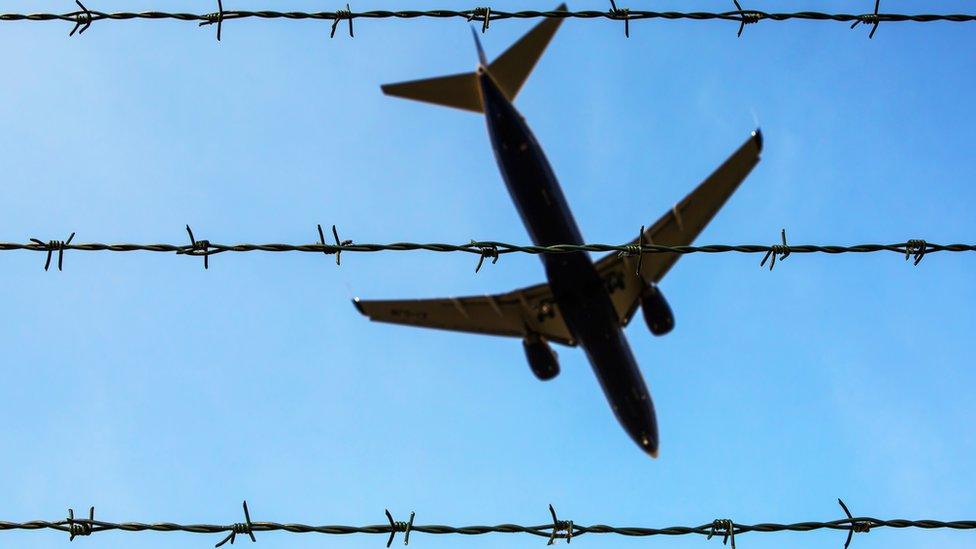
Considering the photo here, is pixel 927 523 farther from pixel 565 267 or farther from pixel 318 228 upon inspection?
pixel 565 267

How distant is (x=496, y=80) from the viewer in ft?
90.9

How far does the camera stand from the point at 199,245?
548cm

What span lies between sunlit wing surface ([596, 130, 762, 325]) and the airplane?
0.03m

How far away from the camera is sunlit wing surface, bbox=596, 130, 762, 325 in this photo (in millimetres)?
27156

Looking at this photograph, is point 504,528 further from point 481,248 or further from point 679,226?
point 679,226

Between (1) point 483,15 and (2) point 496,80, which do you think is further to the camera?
(2) point 496,80

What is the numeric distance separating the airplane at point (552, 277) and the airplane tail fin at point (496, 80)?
0.09ft

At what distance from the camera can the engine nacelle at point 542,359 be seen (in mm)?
28344

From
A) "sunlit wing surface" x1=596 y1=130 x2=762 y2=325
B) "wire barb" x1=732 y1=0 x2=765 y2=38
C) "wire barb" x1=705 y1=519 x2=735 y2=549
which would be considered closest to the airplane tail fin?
"sunlit wing surface" x1=596 y1=130 x2=762 y2=325

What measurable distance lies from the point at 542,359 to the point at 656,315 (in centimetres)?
335

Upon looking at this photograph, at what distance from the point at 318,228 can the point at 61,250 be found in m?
1.27

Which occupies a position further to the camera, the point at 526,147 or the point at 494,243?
the point at 526,147

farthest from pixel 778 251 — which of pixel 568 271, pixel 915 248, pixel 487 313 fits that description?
pixel 487 313

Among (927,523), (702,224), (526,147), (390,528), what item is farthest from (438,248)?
(702,224)
